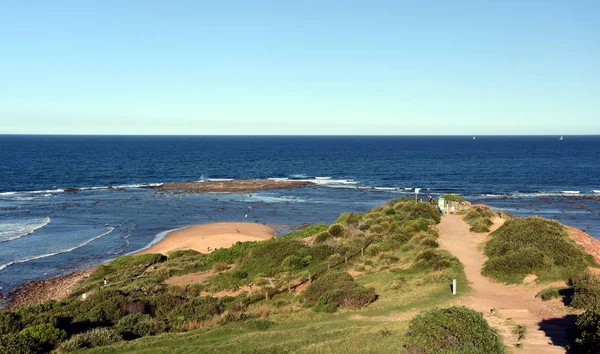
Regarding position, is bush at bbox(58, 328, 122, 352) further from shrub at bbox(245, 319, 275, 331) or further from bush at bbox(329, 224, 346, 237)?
bush at bbox(329, 224, 346, 237)

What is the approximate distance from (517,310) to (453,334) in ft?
23.0

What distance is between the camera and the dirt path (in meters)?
16.5

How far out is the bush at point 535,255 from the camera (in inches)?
962

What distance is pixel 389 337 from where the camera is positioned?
16.7 metres

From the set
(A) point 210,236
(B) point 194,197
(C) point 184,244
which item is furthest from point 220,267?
(B) point 194,197

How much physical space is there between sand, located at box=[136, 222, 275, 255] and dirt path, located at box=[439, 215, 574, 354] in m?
22.5

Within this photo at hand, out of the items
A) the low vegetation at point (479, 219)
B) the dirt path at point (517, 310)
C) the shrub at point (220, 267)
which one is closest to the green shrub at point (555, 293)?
the dirt path at point (517, 310)

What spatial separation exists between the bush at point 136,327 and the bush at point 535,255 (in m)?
16.0

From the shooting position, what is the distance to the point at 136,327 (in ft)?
66.9

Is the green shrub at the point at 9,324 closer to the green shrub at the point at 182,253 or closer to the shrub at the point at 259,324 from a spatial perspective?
the shrub at the point at 259,324

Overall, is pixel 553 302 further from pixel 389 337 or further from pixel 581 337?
pixel 389 337

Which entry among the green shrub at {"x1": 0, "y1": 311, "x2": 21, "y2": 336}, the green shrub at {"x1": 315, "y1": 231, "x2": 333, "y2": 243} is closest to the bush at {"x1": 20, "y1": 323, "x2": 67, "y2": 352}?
the green shrub at {"x1": 0, "y1": 311, "x2": 21, "y2": 336}

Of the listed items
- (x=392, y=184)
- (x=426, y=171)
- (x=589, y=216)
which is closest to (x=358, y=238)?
(x=589, y=216)

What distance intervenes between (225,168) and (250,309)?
103 metres
